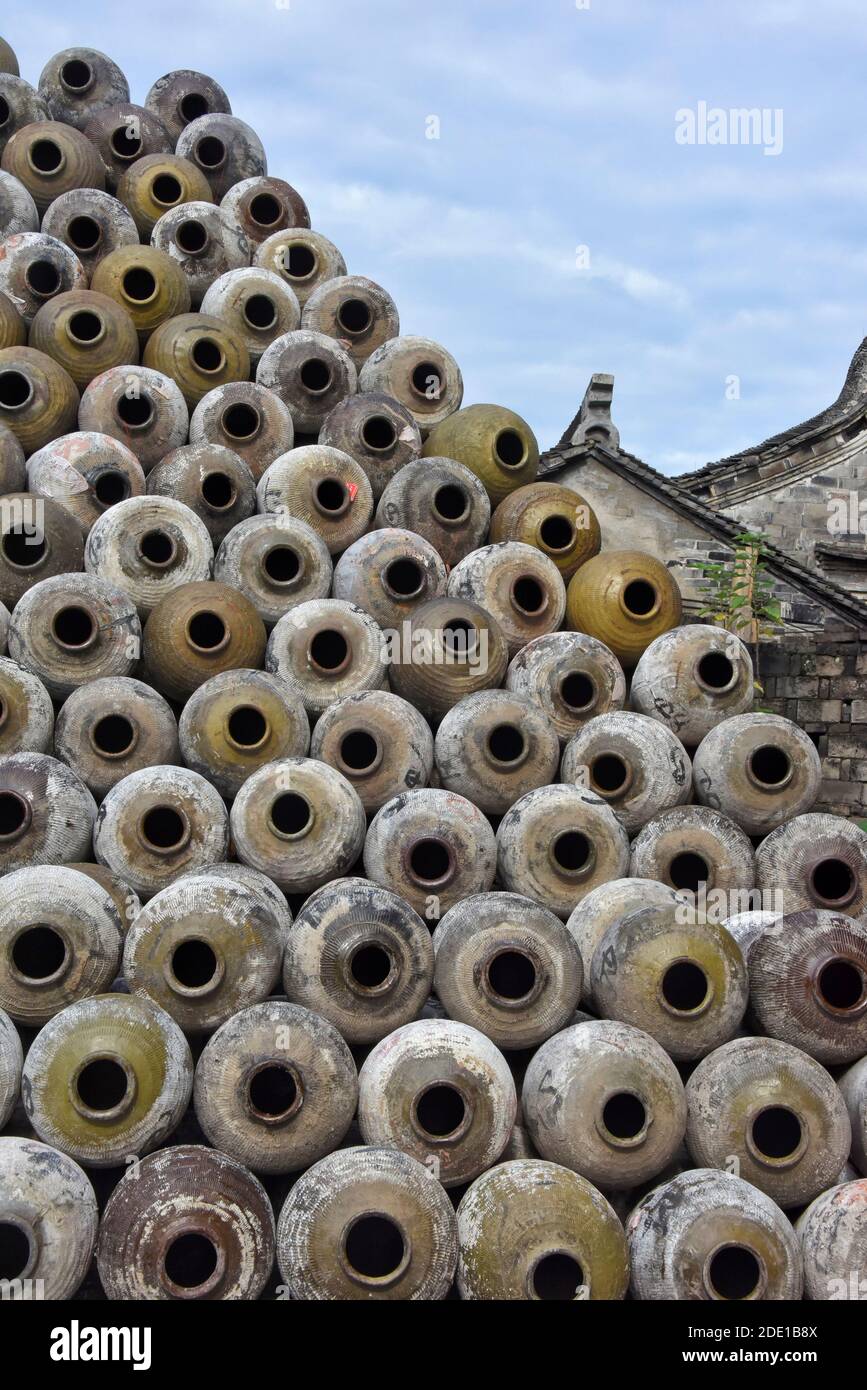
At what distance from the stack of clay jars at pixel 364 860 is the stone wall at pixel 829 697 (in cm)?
168

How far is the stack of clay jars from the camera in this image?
6.74m

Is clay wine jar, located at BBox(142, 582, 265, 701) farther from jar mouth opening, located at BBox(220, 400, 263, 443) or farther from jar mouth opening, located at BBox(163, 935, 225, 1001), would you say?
jar mouth opening, located at BBox(163, 935, 225, 1001)

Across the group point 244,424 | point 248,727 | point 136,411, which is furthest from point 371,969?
point 136,411

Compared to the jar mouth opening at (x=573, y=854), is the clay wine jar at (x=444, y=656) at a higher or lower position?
higher

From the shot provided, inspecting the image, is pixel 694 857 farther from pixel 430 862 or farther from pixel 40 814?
pixel 40 814

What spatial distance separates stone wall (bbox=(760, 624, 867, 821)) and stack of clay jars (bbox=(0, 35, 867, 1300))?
168 centimetres

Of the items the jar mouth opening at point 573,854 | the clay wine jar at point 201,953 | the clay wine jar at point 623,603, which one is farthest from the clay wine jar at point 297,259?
the clay wine jar at point 201,953

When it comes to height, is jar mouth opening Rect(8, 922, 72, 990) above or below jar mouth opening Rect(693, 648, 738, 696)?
below

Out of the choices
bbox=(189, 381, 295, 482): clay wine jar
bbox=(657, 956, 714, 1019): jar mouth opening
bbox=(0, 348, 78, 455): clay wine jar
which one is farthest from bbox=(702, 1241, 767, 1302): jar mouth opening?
bbox=(0, 348, 78, 455): clay wine jar

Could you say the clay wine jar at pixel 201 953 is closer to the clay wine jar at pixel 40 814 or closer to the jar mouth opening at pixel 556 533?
the clay wine jar at pixel 40 814

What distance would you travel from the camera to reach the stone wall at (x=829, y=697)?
474 inches

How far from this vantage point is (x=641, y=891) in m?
8.67

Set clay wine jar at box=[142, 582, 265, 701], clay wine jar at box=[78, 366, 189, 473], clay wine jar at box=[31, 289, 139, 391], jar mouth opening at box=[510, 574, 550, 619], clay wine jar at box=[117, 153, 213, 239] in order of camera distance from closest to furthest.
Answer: clay wine jar at box=[142, 582, 265, 701] → jar mouth opening at box=[510, 574, 550, 619] → clay wine jar at box=[78, 366, 189, 473] → clay wine jar at box=[31, 289, 139, 391] → clay wine jar at box=[117, 153, 213, 239]
